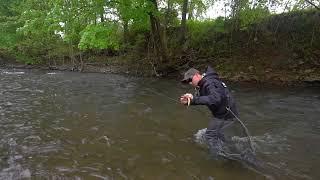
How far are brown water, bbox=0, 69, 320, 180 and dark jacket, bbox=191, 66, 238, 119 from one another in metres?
1.11

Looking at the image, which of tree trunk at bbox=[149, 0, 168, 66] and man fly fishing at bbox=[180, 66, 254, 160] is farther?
tree trunk at bbox=[149, 0, 168, 66]

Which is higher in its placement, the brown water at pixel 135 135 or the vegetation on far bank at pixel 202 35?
the vegetation on far bank at pixel 202 35

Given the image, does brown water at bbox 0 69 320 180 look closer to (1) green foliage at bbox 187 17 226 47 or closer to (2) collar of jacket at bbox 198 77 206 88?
(2) collar of jacket at bbox 198 77 206 88

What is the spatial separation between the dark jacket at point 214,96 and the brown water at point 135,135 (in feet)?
3.64

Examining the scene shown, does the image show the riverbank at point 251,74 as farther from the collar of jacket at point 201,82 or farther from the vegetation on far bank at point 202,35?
the collar of jacket at point 201,82

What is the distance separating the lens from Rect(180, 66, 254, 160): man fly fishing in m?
7.14

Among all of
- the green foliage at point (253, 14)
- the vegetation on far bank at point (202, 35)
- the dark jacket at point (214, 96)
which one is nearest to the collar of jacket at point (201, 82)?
the dark jacket at point (214, 96)

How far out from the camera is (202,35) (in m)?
24.4

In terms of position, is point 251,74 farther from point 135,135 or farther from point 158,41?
point 135,135

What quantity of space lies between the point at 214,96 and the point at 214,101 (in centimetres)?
10

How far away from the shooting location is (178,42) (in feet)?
80.8

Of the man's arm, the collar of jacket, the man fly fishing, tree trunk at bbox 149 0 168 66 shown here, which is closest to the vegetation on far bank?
tree trunk at bbox 149 0 168 66

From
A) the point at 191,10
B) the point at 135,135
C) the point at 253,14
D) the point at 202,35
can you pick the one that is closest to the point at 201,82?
the point at 135,135

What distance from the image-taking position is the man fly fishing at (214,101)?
7.14 metres
